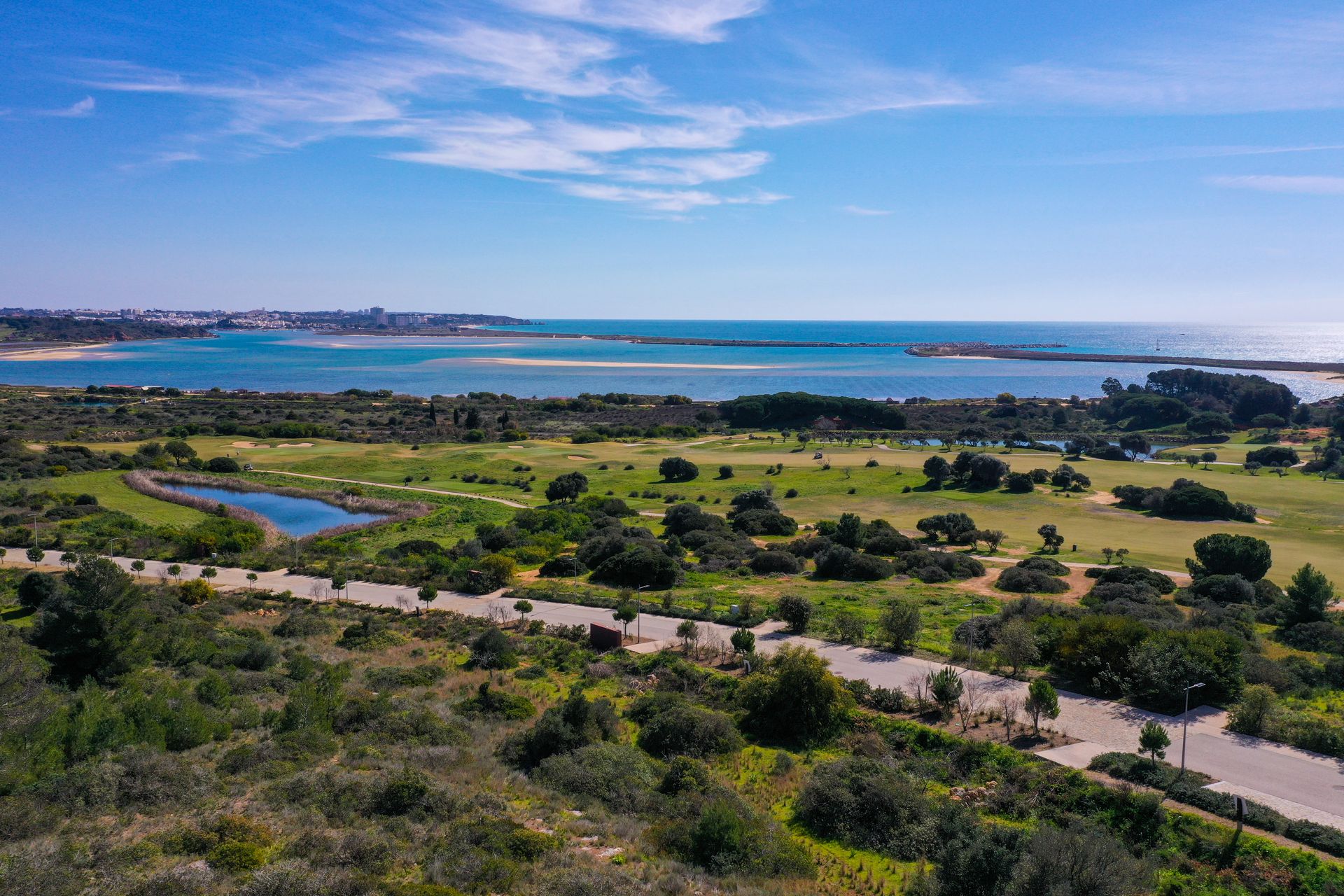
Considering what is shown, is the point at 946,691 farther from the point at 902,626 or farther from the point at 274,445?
the point at 274,445

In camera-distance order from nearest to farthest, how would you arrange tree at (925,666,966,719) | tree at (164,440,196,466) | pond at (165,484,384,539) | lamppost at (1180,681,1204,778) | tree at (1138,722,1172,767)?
lamppost at (1180,681,1204,778)
tree at (1138,722,1172,767)
tree at (925,666,966,719)
pond at (165,484,384,539)
tree at (164,440,196,466)

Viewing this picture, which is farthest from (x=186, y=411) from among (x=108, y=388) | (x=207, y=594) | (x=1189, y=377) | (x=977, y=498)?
(x=1189, y=377)

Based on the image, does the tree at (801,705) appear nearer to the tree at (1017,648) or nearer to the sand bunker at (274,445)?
the tree at (1017,648)

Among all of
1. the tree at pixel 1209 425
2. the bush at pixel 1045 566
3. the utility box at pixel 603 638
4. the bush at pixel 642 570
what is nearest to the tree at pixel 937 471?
the bush at pixel 1045 566

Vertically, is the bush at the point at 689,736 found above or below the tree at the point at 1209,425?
below

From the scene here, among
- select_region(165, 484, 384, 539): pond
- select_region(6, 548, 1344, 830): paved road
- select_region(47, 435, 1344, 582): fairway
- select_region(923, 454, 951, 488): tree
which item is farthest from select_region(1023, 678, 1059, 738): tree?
select_region(923, 454, 951, 488): tree

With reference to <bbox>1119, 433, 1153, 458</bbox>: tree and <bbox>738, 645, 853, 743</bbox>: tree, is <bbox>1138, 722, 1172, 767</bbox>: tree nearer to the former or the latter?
<bbox>738, 645, 853, 743</bbox>: tree
